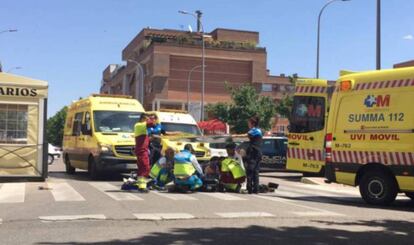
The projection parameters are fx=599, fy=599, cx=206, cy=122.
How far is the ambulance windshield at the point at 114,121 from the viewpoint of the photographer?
17.7 m

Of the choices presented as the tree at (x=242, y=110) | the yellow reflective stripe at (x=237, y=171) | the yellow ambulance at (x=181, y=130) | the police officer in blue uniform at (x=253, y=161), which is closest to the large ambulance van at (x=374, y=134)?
the police officer in blue uniform at (x=253, y=161)

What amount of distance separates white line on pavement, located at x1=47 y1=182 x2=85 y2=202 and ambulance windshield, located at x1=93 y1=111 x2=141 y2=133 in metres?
2.99

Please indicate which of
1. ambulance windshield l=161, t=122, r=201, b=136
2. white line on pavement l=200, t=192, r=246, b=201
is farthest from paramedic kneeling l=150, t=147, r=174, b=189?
ambulance windshield l=161, t=122, r=201, b=136

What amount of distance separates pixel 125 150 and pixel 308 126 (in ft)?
19.5

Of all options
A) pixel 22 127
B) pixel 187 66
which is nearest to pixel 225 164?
pixel 22 127

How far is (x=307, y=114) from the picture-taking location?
62.4 feet

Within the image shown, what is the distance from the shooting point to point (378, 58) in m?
20.5

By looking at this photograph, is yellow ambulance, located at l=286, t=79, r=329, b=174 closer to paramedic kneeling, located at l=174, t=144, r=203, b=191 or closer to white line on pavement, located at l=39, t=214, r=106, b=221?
paramedic kneeling, located at l=174, t=144, r=203, b=191

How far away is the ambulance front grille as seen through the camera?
54.6 ft

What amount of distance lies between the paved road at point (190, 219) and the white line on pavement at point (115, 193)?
0.02m

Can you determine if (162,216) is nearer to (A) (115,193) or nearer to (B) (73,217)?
(B) (73,217)

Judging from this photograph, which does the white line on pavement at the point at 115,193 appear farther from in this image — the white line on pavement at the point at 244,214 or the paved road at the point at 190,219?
the white line on pavement at the point at 244,214

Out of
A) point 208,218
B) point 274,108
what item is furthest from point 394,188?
point 274,108

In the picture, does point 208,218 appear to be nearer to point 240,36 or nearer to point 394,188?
point 394,188
